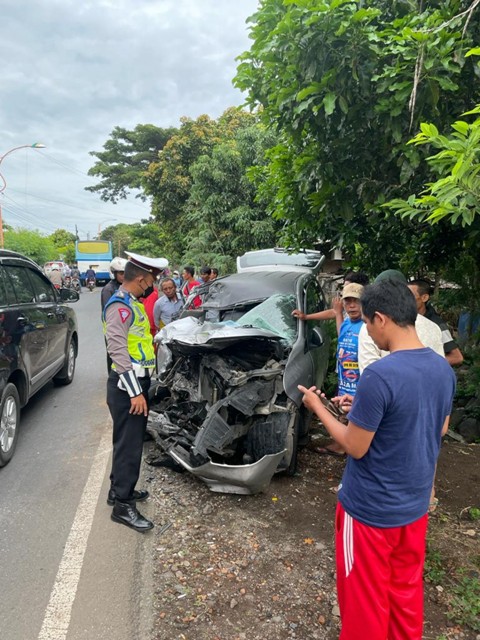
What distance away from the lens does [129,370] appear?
2.98 m

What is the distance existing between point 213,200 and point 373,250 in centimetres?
863

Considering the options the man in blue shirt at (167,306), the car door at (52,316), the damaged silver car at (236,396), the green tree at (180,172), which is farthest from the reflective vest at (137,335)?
the green tree at (180,172)

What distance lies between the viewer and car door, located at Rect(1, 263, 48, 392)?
14.0 feet

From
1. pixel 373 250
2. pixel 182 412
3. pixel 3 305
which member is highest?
pixel 373 250

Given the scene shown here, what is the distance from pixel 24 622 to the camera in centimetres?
229

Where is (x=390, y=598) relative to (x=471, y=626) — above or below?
above

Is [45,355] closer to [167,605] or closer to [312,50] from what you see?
[167,605]

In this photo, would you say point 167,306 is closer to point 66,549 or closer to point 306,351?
point 306,351

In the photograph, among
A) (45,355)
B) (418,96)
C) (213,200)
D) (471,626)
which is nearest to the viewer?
(471,626)

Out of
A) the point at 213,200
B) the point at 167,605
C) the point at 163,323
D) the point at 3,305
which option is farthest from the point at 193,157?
the point at 167,605

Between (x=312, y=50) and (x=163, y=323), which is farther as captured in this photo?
(x=163, y=323)

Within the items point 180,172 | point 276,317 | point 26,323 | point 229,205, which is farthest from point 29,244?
point 276,317

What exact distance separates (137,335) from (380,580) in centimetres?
211

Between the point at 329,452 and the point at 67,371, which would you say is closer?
the point at 329,452
